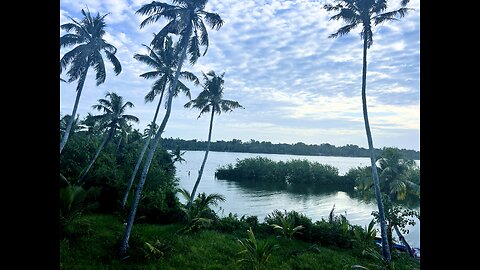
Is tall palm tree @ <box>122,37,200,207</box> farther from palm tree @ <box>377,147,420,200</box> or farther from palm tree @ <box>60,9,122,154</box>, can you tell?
palm tree @ <box>377,147,420,200</box>

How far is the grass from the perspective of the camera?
10.8m

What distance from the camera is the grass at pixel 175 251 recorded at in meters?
10.8

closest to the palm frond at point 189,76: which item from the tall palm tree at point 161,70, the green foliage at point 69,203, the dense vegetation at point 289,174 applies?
the tall palm tree at point 161,70

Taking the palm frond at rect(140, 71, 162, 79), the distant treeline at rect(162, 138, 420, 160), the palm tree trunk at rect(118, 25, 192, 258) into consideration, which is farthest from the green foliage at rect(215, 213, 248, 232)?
the distant treeline at rect(162, 138, 420, 160)

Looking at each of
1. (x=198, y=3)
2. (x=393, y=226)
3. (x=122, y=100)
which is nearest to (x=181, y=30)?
(x=198, y=3)

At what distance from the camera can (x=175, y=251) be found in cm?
1228

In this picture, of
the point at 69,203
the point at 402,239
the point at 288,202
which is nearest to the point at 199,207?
the point at 69,203

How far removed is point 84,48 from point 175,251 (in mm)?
12701

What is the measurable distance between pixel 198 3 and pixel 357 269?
13632 mm

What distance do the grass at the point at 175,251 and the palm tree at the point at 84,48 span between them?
6103mm
